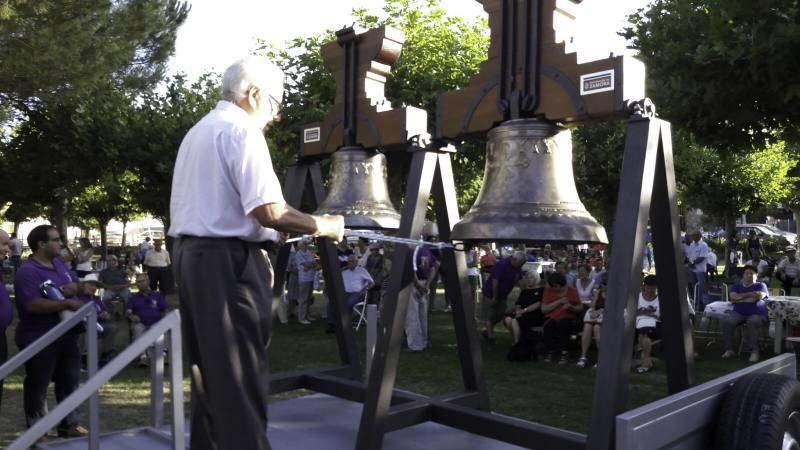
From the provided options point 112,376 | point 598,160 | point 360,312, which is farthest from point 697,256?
point 112,376

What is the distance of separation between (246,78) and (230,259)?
74 centimetres

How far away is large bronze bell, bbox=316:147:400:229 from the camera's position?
4969 mm

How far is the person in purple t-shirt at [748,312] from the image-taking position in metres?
9.73

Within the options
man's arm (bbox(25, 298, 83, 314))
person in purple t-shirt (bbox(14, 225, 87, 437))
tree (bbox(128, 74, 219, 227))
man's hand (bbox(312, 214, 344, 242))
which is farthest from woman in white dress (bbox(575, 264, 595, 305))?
tree (bbox(128, 74, 219, 227))

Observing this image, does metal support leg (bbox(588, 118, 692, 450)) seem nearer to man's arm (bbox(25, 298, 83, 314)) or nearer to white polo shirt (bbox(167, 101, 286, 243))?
white polo shirt (bbox(167, 101, 286, 243))

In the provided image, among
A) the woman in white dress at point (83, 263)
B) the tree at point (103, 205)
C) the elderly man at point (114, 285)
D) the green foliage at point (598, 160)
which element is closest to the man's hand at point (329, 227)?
the elderly man at point (114, 285)

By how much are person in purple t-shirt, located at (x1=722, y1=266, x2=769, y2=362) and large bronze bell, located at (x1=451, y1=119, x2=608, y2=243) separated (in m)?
7.15

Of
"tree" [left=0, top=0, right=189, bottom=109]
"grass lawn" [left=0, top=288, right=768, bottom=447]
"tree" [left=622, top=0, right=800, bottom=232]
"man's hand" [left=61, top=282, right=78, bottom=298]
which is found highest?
"tree" [left=0, top=0, right=189, bottom=109]

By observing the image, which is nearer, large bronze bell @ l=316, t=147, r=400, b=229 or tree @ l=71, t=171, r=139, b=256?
large bronze bell @ l=316, t=147, r=400, b=229

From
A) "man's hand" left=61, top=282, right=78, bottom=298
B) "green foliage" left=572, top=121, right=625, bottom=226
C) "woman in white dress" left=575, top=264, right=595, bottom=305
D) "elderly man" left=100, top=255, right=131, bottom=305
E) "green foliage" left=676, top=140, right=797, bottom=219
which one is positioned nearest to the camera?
"man's hand" left=61, top=282, right=78, bottom=298

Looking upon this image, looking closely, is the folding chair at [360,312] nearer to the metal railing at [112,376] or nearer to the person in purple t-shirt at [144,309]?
the person in purple t-shirt at [144,309]

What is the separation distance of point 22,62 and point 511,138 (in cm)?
1088

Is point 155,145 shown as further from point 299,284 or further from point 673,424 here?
point 673,424

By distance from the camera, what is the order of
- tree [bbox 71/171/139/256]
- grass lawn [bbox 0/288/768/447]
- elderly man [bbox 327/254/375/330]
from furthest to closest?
tree [bbox 71/171/139/256], elderly man [bbox 327/254/375/330], grass lawn [bbox 0/288/768/447]
